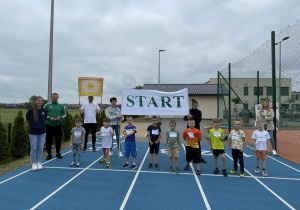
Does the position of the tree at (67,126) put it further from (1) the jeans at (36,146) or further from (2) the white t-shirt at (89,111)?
(1) the jeans at (36,146)

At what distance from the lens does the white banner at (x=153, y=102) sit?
643 centimetres

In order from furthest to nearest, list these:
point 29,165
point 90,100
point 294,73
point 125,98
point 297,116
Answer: point 297,116
point 294,73
point 90,100
point 125,98
point 29,165

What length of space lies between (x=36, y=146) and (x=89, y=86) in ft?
16.2

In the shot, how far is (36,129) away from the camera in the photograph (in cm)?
556

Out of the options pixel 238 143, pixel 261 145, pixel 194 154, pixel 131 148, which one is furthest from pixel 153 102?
pixel 261 145

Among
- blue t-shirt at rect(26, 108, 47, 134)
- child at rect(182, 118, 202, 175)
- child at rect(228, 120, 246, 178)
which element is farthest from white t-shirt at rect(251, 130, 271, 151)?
blue t-shirt at rect(26, 108, 47, 134)

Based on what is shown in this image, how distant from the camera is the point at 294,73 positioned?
842cm

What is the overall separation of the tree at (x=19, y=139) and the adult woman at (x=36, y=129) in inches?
86.4

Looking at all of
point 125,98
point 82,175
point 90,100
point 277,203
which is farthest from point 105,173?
point 277,203

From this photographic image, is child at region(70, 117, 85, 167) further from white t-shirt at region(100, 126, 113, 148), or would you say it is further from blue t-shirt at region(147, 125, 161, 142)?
blue t-shirt at region(147, 125, 161, 142)

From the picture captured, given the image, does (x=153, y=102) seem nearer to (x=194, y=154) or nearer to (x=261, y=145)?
(x=194, y=154)

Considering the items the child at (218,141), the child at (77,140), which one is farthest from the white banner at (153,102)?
→ the child at (77,140)

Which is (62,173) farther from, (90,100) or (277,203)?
(277,203)

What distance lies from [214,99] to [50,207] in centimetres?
2810
